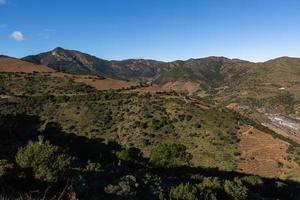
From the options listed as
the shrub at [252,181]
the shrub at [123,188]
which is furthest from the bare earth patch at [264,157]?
the shrub at [123,188]

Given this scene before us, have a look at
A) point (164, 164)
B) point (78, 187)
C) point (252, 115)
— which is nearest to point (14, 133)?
point (164, 164)

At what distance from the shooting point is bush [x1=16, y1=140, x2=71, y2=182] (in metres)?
34.4

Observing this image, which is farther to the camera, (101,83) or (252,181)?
(101,83)

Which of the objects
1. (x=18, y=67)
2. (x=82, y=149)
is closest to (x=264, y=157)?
(x=82, y=149)

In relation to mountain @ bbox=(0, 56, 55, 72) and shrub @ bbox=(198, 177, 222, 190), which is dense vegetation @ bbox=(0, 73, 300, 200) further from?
mountain @ bbox=(0, 56, 55, 72)

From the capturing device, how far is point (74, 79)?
14200 centimetres

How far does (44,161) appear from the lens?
36062mm

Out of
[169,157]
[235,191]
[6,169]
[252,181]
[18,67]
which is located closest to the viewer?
[6,169]

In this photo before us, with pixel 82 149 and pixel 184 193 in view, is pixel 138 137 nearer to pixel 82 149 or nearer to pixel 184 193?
pixel 82 149

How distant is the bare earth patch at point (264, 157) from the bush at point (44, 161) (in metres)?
56.8

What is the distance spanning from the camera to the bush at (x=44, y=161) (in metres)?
34.4

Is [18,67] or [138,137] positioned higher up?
[18,67]

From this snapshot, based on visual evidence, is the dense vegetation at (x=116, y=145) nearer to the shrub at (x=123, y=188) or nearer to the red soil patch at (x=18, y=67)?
the shrub at (x=123, y=188)

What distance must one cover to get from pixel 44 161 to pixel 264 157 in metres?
68.3
